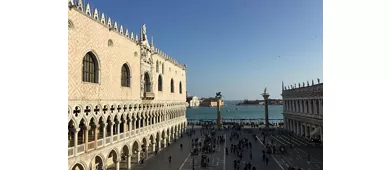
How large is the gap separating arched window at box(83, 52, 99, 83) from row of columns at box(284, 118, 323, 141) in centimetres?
1938

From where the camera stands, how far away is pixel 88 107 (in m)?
12.2

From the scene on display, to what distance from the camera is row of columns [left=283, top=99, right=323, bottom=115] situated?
24.5 m

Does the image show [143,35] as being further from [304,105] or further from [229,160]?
[304,105]

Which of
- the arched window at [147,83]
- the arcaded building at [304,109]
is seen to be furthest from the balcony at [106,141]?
the arcaded building at [304,109]

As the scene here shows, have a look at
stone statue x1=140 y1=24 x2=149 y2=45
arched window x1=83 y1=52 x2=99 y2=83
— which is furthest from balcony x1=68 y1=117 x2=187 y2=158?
stone statue x1=140 y1=24 x2=149 y2=45

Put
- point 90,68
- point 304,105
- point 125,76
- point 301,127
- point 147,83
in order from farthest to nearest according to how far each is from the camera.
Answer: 1. point 301,127
2. point 304,105
3. point 147,83
4. point 125,76
5. point 90,68

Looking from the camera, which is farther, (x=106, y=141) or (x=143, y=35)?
(x=143, y=35)

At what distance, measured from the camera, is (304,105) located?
2844cm

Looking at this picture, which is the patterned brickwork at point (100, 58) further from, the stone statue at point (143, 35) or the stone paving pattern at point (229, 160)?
the stone paving pattern at point (229, 160)

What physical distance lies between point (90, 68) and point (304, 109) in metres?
23.2

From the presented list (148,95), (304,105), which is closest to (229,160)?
(148,95)

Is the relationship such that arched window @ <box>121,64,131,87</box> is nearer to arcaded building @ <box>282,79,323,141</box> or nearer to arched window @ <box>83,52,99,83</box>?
arched window @ <box>83,52,99,83</box>
